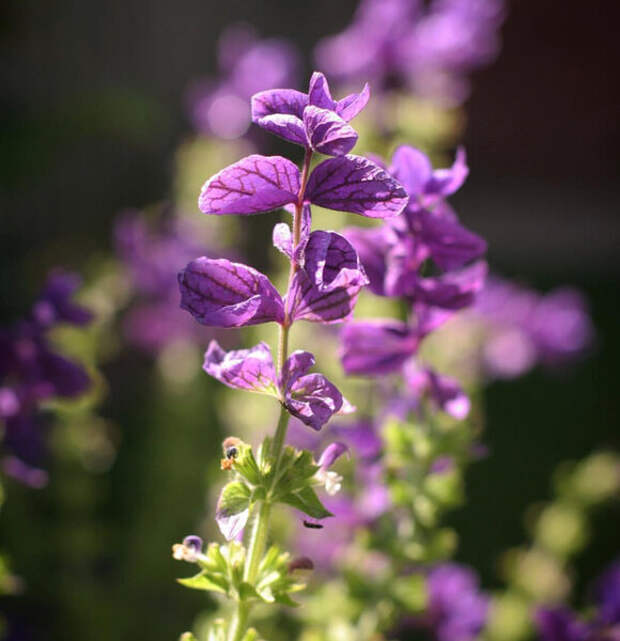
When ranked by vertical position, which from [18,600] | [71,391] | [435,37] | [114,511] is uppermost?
[435,37]

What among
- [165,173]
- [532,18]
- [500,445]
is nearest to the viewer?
[500,445]

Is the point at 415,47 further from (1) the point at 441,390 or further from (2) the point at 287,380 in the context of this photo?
(2) the point at 287,380

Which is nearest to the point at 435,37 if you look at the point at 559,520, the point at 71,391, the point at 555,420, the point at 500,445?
the point at 559,520

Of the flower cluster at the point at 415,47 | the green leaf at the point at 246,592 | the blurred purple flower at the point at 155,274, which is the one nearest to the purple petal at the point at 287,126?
the green leaf at the point at 246,592

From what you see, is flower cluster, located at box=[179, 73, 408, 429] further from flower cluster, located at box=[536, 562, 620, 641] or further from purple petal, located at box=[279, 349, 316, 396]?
flower cluster, located at box=[536, 562, 620, 641]

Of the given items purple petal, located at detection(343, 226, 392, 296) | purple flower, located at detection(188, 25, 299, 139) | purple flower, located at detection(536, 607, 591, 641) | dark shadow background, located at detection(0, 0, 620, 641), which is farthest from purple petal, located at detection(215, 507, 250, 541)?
purple flower, located at detection(188, 25, 299, 139)

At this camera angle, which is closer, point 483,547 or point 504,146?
point 483,547

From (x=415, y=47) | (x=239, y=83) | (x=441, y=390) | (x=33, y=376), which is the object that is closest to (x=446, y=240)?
(x=441, y=390)

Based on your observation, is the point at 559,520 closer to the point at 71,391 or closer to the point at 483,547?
the point at 71,391
